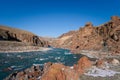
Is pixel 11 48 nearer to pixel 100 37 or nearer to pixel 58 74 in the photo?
pixel 100 37

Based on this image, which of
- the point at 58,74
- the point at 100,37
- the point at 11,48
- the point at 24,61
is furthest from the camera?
the point at 100,37

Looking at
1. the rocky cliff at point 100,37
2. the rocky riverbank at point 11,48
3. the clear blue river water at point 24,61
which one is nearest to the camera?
the clear blue river water at point 24,61

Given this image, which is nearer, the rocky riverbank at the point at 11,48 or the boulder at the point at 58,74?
the boulder at the point at 58,74

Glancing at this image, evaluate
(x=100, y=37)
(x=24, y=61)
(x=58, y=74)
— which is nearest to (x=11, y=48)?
(x=24, y=61)

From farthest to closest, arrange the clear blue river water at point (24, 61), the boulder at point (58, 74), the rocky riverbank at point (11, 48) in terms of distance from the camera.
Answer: the rocky riverbank at point (11, 48) < the clear blue river water at point (24, 61) < the boulder at point (58, 74)

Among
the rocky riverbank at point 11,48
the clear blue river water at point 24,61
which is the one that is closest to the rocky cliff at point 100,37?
the rocky riverbank at point 11,48

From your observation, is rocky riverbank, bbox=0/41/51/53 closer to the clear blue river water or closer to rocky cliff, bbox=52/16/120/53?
rocky cliff, bbox=52/16/120/53

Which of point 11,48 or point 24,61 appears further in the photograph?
point 11,48

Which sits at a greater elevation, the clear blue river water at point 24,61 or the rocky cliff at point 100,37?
the rocky cliff at point 100,37

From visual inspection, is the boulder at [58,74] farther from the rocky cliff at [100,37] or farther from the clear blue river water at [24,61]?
the rocky cliff at [100,37]

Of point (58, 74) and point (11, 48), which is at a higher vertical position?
point (11, 48)

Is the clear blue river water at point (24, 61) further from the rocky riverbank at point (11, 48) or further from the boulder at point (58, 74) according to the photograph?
the rocky riverbank at point (11, 48)

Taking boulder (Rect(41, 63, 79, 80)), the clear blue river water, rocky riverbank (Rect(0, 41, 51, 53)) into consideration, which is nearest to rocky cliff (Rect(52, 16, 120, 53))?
rocky riverbank (Rect(0, 41, 51, 53))

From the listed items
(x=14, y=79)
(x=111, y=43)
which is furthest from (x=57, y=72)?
(x=111, y=43)
